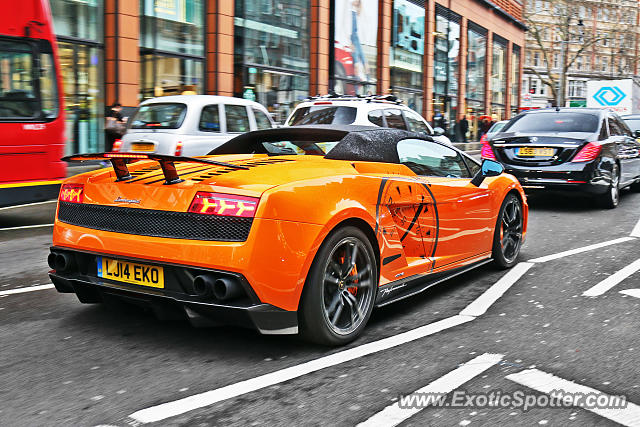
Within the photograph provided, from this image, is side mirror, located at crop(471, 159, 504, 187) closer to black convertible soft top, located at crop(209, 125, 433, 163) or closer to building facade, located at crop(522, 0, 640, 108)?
black convertible soft top, located at crop(209, 125, 433, 163)

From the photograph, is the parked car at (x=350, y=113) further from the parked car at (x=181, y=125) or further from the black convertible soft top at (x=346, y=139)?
the black convertible soft top at (x=346, y=139)

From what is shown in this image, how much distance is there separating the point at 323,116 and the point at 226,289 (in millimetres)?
8410

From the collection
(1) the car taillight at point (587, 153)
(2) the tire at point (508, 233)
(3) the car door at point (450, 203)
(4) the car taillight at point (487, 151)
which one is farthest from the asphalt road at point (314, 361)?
(4) the car taillight at point (487, 151)

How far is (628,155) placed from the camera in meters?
12.1

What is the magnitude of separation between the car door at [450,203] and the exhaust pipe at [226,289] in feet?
5.54

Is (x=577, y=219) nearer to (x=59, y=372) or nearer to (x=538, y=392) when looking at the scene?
(x=538, y=392)

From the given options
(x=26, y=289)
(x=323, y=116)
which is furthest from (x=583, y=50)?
(x=26, y=289)

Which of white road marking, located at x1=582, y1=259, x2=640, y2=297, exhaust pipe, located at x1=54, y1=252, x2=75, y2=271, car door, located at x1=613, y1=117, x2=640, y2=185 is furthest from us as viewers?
car door, located at x1=613, y1=117, x2=640, y2=185

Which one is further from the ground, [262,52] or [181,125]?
[262,52]

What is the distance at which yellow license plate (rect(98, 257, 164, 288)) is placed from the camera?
3.72 meters

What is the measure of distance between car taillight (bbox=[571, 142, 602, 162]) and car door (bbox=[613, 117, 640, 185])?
1360 millimetres

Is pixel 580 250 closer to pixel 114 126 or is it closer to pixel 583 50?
pixel 114 126

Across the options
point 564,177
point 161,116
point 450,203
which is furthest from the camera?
point 161,116

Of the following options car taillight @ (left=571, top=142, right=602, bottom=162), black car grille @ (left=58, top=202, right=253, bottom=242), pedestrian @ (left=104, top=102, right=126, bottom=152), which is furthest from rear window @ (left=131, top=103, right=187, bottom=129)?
black car grille @ (left=58, top=202, right=253, bottom=242)
